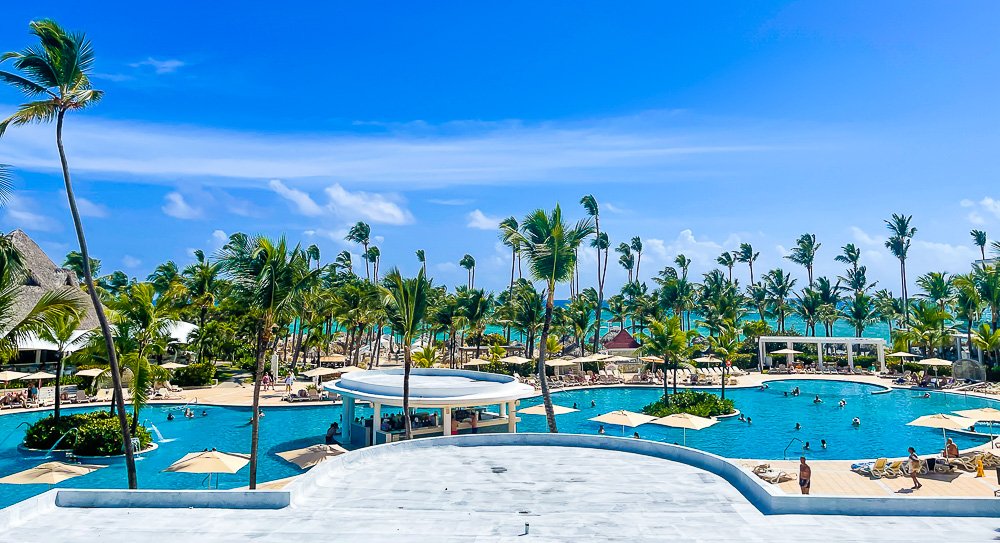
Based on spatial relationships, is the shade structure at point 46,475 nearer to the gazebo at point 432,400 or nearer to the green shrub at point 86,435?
the green shrub at point 86,435

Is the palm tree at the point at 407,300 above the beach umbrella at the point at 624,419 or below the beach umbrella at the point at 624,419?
above

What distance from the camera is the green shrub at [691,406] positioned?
36.2 metres

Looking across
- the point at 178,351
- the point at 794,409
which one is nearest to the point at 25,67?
the point at 794,409

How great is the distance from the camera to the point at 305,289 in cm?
2075

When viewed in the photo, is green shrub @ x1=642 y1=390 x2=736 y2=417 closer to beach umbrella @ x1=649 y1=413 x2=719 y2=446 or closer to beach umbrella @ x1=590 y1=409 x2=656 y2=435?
beach umbrella @ x1=590 y1=409 x2=656 y2=435

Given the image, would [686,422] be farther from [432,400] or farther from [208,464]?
[208,464]

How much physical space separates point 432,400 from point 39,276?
4925 cm

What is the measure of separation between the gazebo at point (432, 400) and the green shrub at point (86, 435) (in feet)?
29.7

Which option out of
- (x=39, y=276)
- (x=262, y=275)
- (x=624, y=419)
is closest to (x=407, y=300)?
(x=262, y=275)

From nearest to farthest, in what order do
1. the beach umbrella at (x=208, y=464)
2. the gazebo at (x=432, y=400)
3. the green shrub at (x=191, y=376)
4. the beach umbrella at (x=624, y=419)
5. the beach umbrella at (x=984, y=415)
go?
the beach umbrella at (x=208, y=464) < the beach umbrella at (x=984, y=415) < the gazebo at (x=432, y=400) < the beach umbrella at (x=624, y=419) < the green shrub at (x=191, y=376)

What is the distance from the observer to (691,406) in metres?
36.8

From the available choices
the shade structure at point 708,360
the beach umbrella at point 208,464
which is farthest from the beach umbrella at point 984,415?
the shade structure at point 708,360

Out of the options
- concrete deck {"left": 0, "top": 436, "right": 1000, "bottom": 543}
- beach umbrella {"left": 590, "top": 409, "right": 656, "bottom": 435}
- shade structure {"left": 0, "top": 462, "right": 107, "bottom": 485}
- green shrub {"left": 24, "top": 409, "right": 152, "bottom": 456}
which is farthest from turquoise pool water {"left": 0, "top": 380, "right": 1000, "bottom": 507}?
concrete deck {"left": 0, "top": 436, "right": 1000, "bottom": 543}

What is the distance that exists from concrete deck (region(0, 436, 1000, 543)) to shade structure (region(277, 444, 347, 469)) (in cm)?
951
